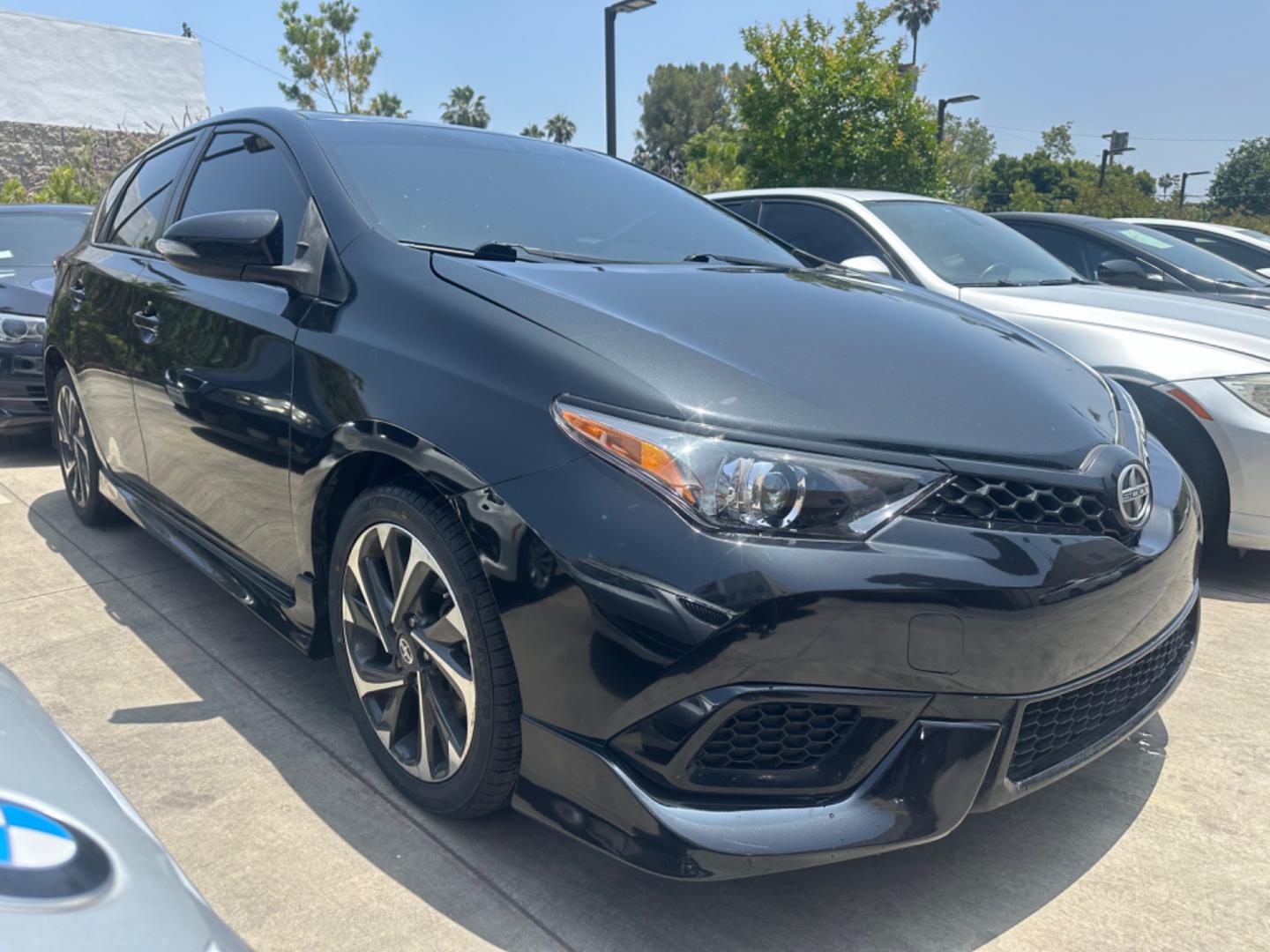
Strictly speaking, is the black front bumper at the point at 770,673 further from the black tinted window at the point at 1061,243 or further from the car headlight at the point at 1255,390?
the black tinted window at the point at 1061,243

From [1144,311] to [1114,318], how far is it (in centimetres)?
17

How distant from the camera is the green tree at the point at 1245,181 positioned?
6669 cm

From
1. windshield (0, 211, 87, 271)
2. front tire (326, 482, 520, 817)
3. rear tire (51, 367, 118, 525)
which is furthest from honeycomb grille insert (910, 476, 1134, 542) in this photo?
windshield (0, 211, 87, 271)

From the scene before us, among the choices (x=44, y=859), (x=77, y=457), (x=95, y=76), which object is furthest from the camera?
(x=95, y=76)

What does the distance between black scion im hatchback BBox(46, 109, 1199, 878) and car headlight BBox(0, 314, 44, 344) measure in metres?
3.73

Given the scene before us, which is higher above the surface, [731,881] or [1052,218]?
[1052,218]

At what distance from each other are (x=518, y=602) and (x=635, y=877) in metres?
0.68

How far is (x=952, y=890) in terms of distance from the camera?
82.7 inches

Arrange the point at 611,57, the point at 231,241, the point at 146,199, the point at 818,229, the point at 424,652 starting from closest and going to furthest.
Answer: the point at 424,652 < the point at 231,241 < the point at 146,199 < the point at 818,229 < the point at 611,57

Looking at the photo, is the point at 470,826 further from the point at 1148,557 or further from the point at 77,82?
the point at 77,82

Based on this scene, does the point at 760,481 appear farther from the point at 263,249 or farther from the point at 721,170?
the point at 721,170

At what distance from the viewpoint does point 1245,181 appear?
6894 centimetres

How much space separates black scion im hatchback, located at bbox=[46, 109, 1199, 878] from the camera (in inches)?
68.9

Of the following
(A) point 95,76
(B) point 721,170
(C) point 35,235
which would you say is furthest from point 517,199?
(B) point 721,170
